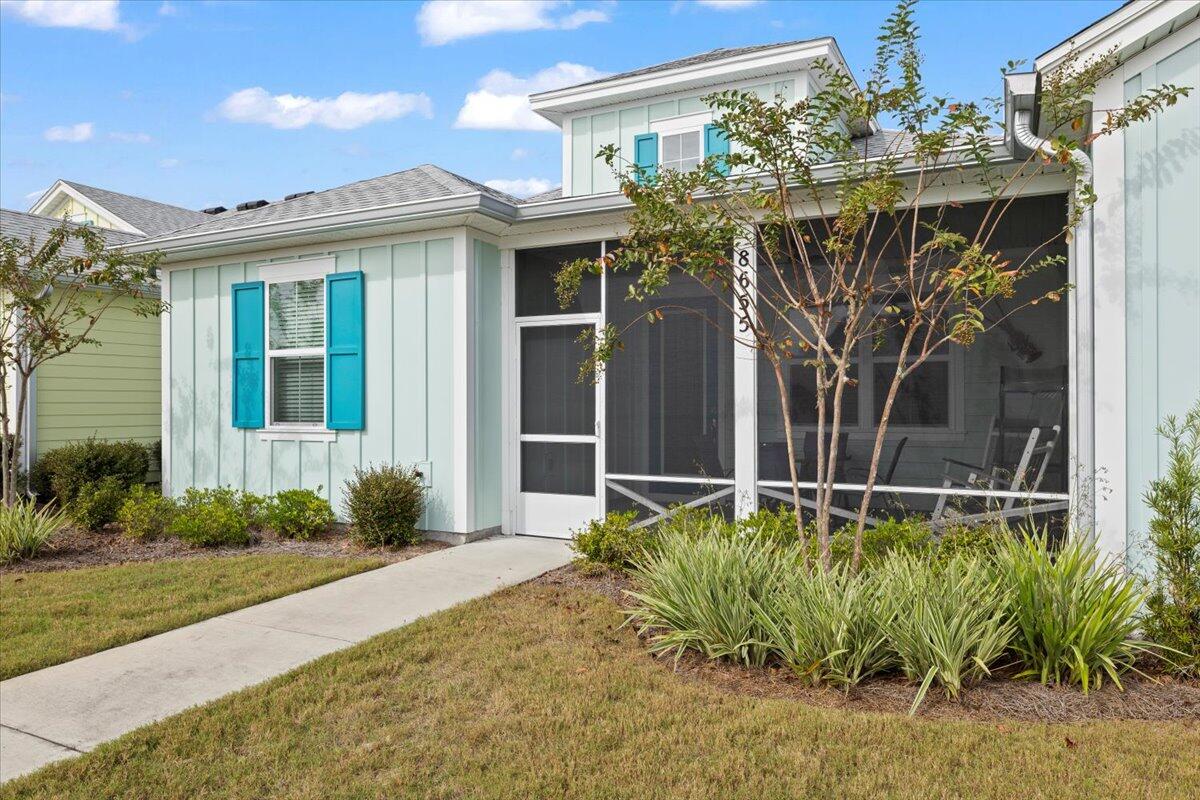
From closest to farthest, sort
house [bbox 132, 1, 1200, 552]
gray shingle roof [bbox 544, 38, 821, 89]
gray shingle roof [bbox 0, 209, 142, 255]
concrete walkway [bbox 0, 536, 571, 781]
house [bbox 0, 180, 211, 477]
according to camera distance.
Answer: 1. concrete walkway [bbox 0, 536, 571, 781]
2. house [bbox 132, 1, 1200, 552]
3. gray shingle roof [bbox 544, 38, 821, 89]
4. house [bbox 0, 180, 211, 477]
5. gray shingle roof [bbox 0, 209, 142, 255]

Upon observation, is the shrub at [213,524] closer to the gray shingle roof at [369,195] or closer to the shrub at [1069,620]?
the gray shingle roof at [369,195]

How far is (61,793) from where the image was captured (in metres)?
2.94

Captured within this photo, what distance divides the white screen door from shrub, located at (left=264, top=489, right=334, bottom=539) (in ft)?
6.34

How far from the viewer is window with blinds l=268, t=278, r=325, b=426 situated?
8055 millimetres

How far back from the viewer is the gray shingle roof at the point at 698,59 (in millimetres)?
9156

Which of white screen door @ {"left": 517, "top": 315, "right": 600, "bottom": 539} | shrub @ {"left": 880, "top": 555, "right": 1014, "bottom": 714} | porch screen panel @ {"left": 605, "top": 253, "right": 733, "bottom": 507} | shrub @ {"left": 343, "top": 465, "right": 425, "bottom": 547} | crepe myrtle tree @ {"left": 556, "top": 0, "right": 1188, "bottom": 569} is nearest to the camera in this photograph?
shrub @ {"left": 880, "top": 555, "right": 1014, "bottom": 714}

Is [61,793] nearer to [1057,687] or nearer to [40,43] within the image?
[1057,687]

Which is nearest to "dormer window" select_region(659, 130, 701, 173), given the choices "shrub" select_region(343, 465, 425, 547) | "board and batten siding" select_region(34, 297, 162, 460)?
"shrub" select_region(343, 465, 425, 547)

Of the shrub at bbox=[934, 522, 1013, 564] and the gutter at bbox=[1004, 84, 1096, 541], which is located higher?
the gutter at bbox=[1004, 84, 1096, 541]

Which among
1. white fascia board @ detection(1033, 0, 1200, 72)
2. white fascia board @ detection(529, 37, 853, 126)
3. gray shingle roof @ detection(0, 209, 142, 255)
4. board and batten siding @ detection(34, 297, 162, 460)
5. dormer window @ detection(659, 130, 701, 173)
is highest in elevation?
white fascia board @ detection(529, 37, 853, 126)

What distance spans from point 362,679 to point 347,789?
110cm

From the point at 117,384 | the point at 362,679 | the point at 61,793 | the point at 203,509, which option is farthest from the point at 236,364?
the point at 61,793

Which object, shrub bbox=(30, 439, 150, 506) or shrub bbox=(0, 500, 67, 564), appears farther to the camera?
shrub bbox=(30, 439, 150, 506)

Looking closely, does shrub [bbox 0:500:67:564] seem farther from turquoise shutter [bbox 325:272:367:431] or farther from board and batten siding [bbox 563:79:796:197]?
board and batten siding [bbox 563:79:796:197]
